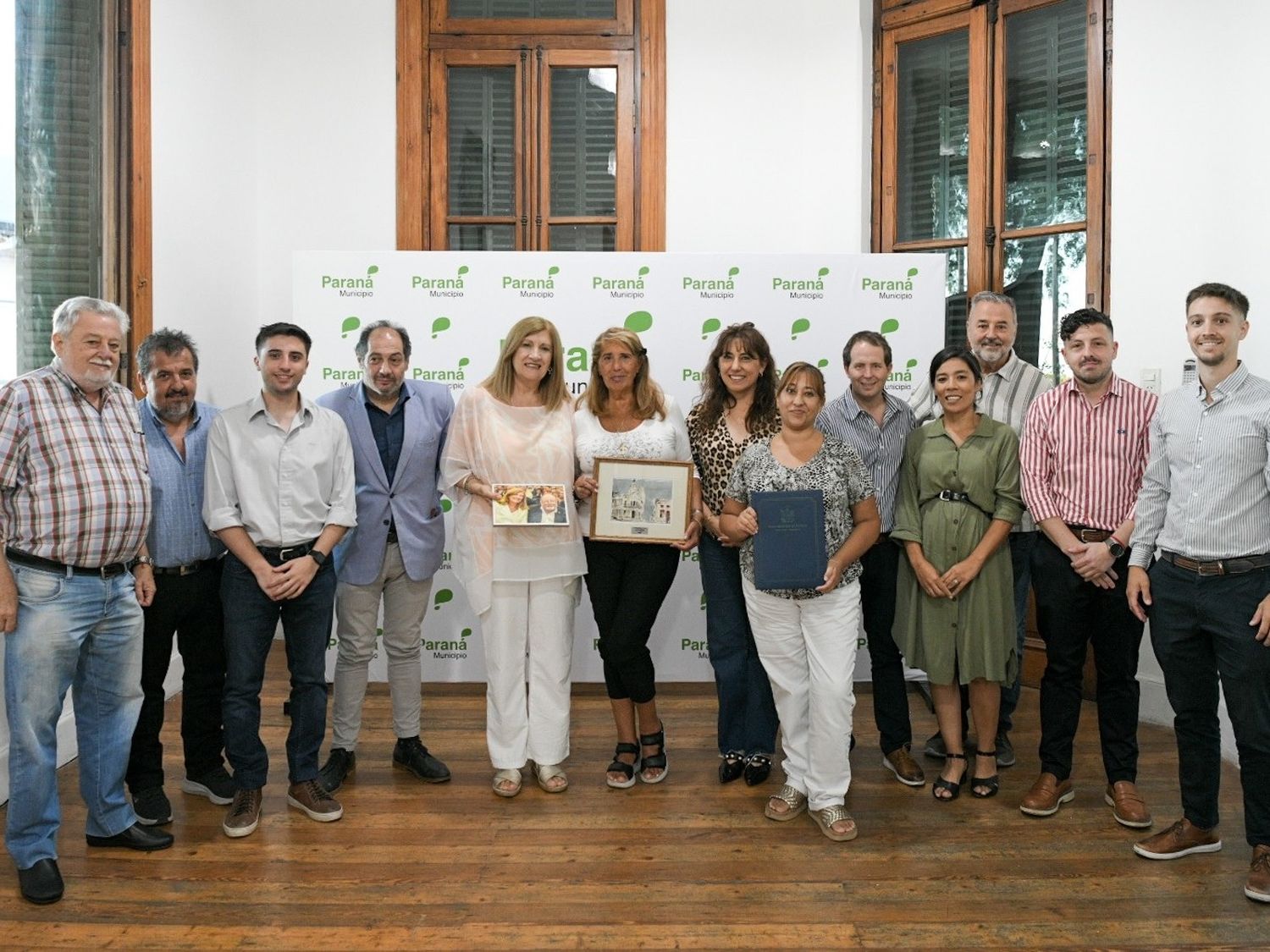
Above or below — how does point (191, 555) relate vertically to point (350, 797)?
above

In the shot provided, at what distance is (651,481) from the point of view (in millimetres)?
3209

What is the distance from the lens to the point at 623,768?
3445mm

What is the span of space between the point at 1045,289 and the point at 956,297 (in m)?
0.44

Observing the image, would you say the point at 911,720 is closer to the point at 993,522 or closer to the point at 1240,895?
the point at 993,522

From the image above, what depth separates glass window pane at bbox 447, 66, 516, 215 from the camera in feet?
18.2

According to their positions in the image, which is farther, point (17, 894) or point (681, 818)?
point (681, 818)

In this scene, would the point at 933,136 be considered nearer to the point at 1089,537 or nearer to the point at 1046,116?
the point at 1046,116

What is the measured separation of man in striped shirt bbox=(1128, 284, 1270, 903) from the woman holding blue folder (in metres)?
0.81

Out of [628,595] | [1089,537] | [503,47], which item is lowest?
[628,595]

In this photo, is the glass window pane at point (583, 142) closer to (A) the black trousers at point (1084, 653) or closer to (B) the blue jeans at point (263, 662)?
(B) the blue jeans at point (263, 662)

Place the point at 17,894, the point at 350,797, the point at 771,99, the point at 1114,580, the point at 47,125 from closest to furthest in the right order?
the point at 17,894, the point at 1114,580, the point at 350,797, the point at 47,125, the point at 771,99

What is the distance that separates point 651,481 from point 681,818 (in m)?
1.06

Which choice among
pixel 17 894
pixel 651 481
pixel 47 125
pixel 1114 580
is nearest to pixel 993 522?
pixel 1114 580

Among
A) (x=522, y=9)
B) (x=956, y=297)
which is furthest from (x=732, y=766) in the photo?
(x=522, y=9)
